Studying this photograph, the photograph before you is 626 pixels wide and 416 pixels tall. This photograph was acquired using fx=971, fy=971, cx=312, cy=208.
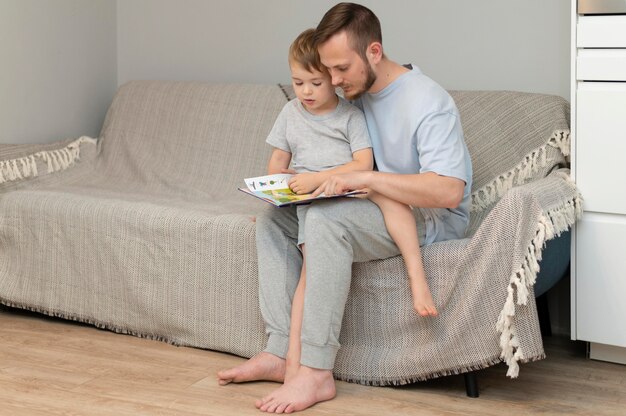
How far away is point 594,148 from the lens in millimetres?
2373

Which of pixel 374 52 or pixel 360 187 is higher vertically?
pixel 374 52

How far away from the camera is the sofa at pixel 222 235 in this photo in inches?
84.4

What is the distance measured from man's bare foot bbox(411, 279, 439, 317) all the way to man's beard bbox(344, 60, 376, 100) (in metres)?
0.46

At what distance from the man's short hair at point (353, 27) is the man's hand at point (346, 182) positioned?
273 mm

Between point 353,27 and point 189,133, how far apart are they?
111cm

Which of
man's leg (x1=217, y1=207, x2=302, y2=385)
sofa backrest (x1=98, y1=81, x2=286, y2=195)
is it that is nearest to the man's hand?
man's leg (x1=217, y1=207, x2=302, y2=385)

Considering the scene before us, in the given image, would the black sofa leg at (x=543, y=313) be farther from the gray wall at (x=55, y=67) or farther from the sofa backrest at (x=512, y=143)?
the gray wall at (x=55, y=67)

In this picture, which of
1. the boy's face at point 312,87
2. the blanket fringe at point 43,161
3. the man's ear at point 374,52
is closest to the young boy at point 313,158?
the boy's face at point 312,87

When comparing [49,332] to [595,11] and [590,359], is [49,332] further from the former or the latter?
[595,11]

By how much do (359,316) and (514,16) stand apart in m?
1.10

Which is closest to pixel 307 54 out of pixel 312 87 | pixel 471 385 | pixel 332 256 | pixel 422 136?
pixel 312 87

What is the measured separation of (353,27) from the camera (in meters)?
2.20

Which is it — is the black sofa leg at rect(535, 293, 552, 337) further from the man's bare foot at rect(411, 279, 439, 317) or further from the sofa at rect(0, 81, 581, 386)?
the man's bare foot at rect(411, 279, 439, 317)

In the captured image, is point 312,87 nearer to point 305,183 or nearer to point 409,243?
point 305,183
